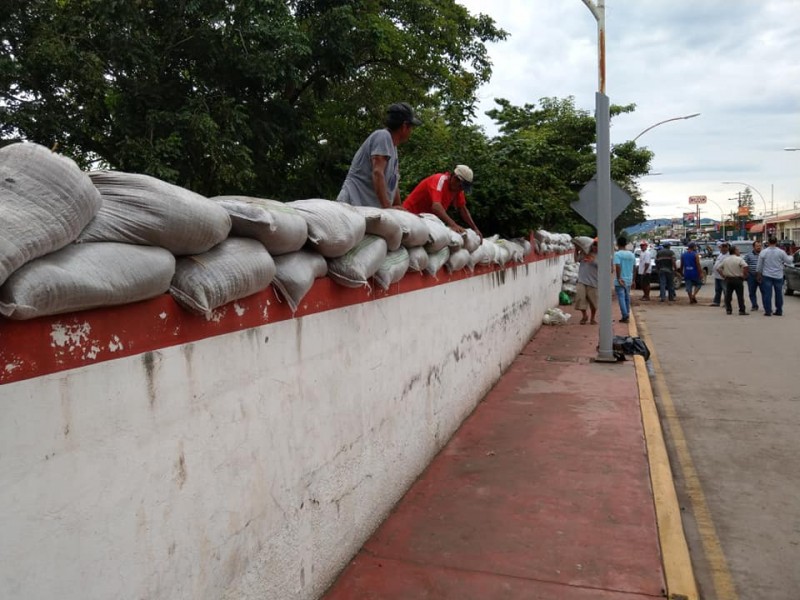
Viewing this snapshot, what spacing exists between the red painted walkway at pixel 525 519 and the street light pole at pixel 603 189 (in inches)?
98.0

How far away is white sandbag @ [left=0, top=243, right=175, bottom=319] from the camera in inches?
57.9

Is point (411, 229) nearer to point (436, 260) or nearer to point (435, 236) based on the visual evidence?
point (435, 236)

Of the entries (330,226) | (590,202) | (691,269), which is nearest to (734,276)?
(691,269)

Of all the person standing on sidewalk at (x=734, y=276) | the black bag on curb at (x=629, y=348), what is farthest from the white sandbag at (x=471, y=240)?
the person standing on sidewalk at (x=734, y=276)

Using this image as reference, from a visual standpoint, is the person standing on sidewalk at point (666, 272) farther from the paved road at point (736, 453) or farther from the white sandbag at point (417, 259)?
the white sandbag at point (417, 259)

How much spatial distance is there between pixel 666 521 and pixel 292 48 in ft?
34.5

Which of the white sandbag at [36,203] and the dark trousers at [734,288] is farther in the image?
the dark trousers at [734,288]

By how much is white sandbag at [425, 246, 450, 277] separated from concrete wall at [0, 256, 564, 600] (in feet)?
1.96

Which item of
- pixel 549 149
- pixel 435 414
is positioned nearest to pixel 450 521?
pixel 435 414

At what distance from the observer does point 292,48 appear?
12102 millimetres

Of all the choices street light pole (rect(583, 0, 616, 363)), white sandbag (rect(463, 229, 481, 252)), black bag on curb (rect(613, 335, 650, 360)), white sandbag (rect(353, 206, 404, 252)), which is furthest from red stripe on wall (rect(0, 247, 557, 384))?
black bag on curb (rect(613, 335, 650, 360))

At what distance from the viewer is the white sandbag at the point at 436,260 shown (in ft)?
16.2

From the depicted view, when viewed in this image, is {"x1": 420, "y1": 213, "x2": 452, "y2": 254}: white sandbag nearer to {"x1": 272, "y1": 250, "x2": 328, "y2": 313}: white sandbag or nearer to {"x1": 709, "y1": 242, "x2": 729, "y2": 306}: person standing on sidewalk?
{"x1": 272, "y1": 250, "x2": 328, "y2": 313}: white sandbag

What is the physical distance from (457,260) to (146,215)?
13.2 ft
